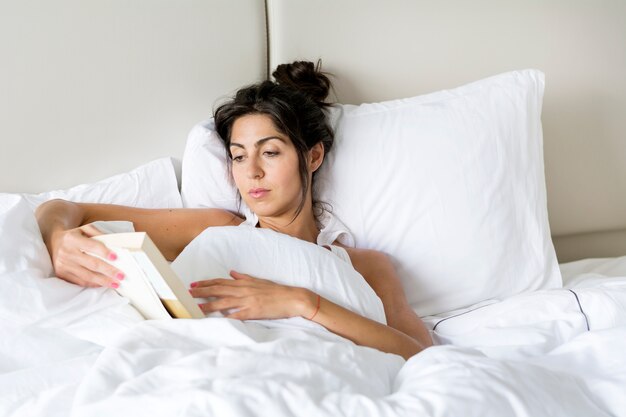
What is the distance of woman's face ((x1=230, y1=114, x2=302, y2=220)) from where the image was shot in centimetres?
136

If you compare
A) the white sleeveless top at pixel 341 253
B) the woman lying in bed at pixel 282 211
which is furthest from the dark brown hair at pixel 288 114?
the white sleeveless top at pixel 341 253

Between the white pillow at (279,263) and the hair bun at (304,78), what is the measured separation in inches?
19.1

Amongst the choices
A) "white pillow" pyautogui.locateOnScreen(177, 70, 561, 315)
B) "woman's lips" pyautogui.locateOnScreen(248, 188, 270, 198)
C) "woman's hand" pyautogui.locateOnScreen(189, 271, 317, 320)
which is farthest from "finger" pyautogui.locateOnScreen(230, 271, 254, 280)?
"white pillow" pyautogui.locateOnScreen(177, 70, 561, 315)

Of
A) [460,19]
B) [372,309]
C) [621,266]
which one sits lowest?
[621,266]

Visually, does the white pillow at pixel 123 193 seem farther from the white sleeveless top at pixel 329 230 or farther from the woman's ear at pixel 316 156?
the woman's ear at pixel 316 156

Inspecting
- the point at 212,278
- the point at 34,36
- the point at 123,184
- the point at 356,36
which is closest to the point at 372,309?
the point at 212,278

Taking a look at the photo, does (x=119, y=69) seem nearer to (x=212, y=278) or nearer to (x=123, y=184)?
(x=123, y=184)

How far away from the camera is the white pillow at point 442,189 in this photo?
57.5 inches

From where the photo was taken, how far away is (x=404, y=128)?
1.50m

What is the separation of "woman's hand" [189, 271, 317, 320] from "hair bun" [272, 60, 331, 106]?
604 mm

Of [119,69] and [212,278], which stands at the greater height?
[119,69]

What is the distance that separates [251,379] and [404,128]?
0.90 m

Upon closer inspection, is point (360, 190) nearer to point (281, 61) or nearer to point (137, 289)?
point (281, 61)

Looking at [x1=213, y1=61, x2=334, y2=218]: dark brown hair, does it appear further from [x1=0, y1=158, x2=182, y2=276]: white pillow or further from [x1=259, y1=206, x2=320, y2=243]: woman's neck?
[x1=0, y1=158, x2=182, y2=276]: white pillow
